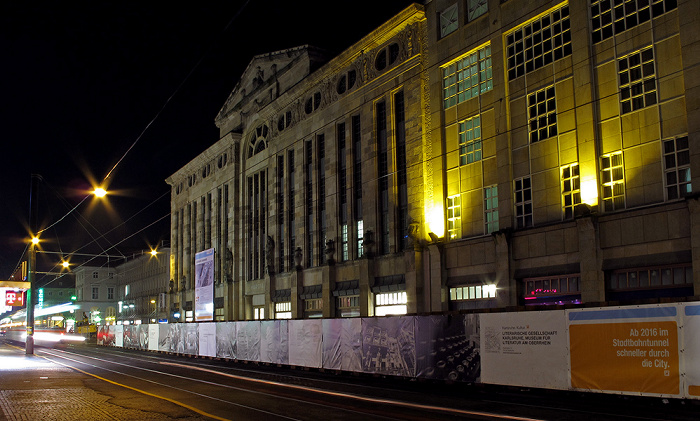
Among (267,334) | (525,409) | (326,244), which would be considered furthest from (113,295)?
(525,409)

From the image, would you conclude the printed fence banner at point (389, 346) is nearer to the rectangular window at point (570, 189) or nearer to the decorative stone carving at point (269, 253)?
the rectangular window at point (570, 189)

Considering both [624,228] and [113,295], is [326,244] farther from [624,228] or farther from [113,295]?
[113,295]

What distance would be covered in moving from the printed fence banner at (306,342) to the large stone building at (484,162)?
25.4 feet

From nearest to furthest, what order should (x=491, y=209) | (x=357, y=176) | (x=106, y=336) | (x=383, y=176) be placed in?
1. (x=491, y=209)
2. (x=383, y=176)
3. (x=357, y=176)
4. (x=106, y=336)

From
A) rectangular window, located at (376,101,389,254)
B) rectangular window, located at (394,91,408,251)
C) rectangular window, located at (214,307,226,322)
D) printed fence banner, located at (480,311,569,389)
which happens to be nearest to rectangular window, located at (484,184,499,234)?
rectangular window, located at (394,91,408,251)

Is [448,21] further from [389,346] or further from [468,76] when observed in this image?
[389,346]

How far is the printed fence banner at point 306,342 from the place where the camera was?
92.1ft

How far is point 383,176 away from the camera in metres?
39.8

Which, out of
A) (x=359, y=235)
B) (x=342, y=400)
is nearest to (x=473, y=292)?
(x=359, y=235)

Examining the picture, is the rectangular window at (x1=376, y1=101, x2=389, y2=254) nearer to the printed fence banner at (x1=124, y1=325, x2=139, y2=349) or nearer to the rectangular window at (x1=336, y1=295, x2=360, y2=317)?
the rectangular window at (x1=336, y1=295, x2=360, y2=317)

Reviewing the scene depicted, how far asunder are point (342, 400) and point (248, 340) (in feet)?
57.6

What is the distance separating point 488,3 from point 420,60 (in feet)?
19.0

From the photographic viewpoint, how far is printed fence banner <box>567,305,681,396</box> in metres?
15.1

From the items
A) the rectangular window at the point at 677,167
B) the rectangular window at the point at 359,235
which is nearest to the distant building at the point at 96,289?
the rectangular window at the point at 359,235
